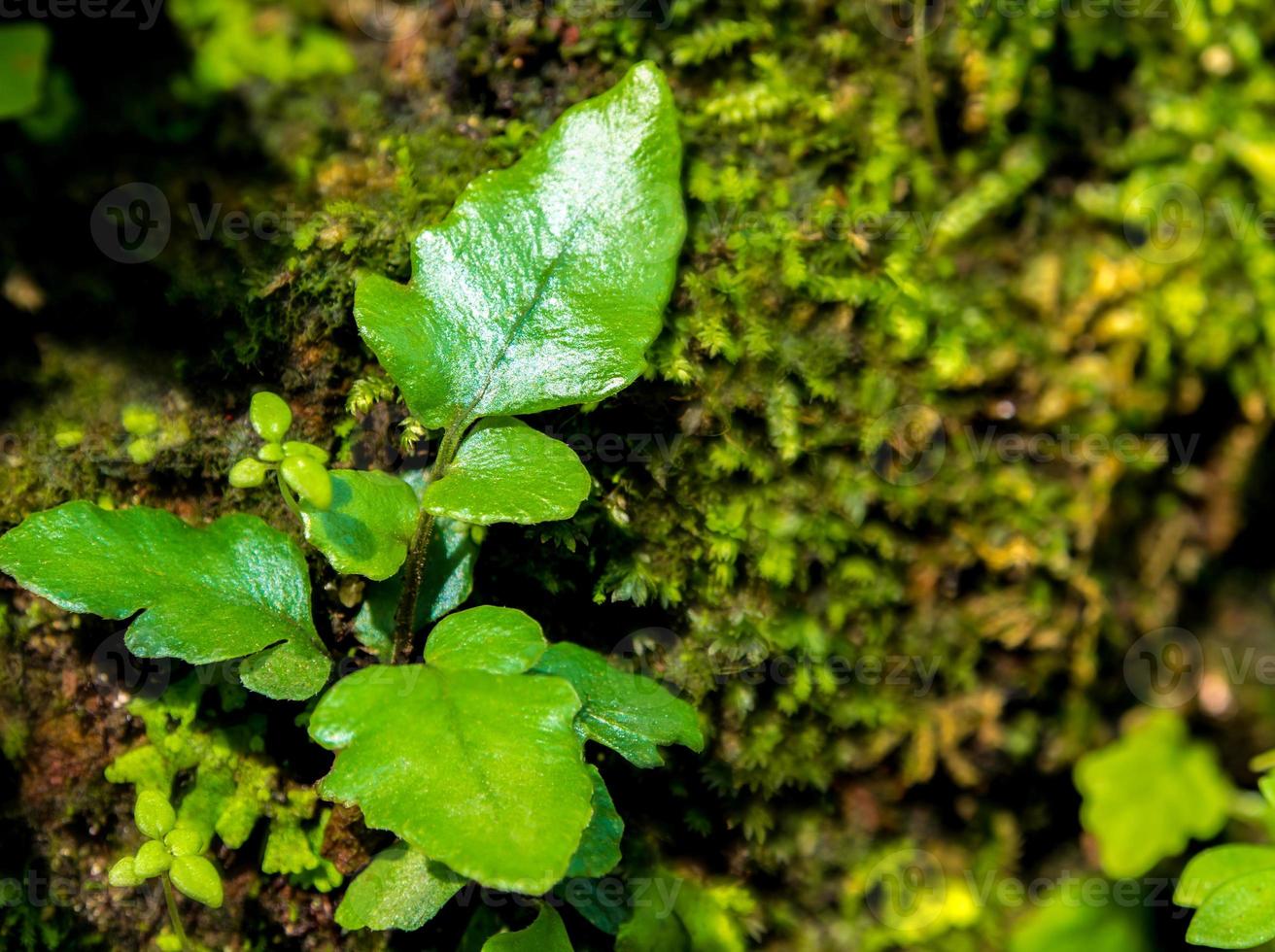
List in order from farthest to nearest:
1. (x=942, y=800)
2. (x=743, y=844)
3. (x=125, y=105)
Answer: (x=125, y=105) → (x=942, y=800) → (x=743, y=844)

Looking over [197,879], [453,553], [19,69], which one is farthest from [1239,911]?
[19,69]

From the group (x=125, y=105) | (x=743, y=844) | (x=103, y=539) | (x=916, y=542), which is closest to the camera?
→ (x=103, y=539)

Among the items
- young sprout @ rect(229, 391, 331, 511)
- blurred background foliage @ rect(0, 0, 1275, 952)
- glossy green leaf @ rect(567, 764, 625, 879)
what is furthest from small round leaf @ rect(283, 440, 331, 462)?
glossy green leaf @ rect(567, 764, 625, 879)

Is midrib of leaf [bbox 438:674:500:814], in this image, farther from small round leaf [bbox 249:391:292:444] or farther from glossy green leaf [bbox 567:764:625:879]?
small round leaf [bbox 249:391:292:444]

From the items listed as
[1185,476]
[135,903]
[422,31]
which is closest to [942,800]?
[1185,476]

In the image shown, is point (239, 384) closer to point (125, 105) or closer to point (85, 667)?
point (85, 667)

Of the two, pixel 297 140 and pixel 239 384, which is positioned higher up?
pixel 297 140
